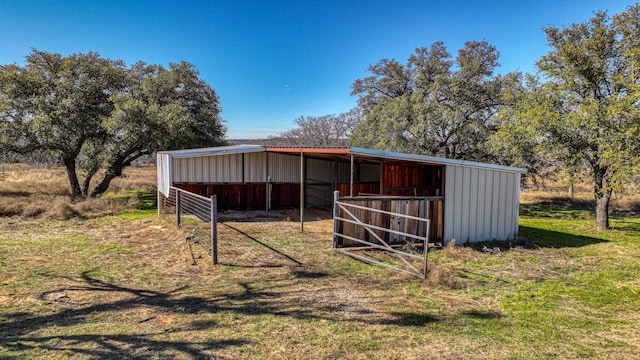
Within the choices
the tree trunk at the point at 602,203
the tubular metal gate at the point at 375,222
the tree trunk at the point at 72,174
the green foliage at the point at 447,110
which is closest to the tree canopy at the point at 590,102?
the tree trunk at the point at 602,203

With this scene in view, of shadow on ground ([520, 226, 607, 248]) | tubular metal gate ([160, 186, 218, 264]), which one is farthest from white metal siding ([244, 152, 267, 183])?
shadow on ground ([520, 226, 607, 248])

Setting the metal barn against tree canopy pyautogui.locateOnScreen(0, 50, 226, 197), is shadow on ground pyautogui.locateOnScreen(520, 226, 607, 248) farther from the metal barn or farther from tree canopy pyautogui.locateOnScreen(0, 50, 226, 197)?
tree canopy pyautogui.locateOnScreen(0, 50, 226, 197)

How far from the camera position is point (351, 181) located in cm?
844

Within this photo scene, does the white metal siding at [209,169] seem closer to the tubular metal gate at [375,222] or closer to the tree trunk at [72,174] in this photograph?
the tubular metal gate at [375,222]

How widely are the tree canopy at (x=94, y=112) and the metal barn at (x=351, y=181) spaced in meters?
3.19

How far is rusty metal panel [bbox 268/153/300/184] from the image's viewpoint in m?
13.8

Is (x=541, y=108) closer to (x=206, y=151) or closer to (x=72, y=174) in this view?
(x=206, y=151)

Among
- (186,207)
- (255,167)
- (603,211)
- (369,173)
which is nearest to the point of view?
(186,207)

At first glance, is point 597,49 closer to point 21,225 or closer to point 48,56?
point 21,225

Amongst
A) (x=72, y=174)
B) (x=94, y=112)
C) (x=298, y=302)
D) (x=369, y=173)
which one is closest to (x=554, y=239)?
(x=369, y=173)

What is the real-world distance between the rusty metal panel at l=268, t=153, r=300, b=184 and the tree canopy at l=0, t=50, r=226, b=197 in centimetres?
417

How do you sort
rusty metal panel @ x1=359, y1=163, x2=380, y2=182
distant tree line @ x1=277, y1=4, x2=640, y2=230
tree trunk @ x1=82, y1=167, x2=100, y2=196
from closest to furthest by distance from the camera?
distant tree line @ x1=277, y1=4, x2=640, y2=230, rusty metal panel @ x1=359, y1=163, x2=380, y2=182, tree trunk @ x1=82, y1=167, x2=100, y2=196

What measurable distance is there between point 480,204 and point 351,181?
3.20m

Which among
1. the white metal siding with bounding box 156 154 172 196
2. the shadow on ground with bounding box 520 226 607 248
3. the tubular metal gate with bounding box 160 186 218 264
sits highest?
the white metal siding with bounding box 156 154 172 196
